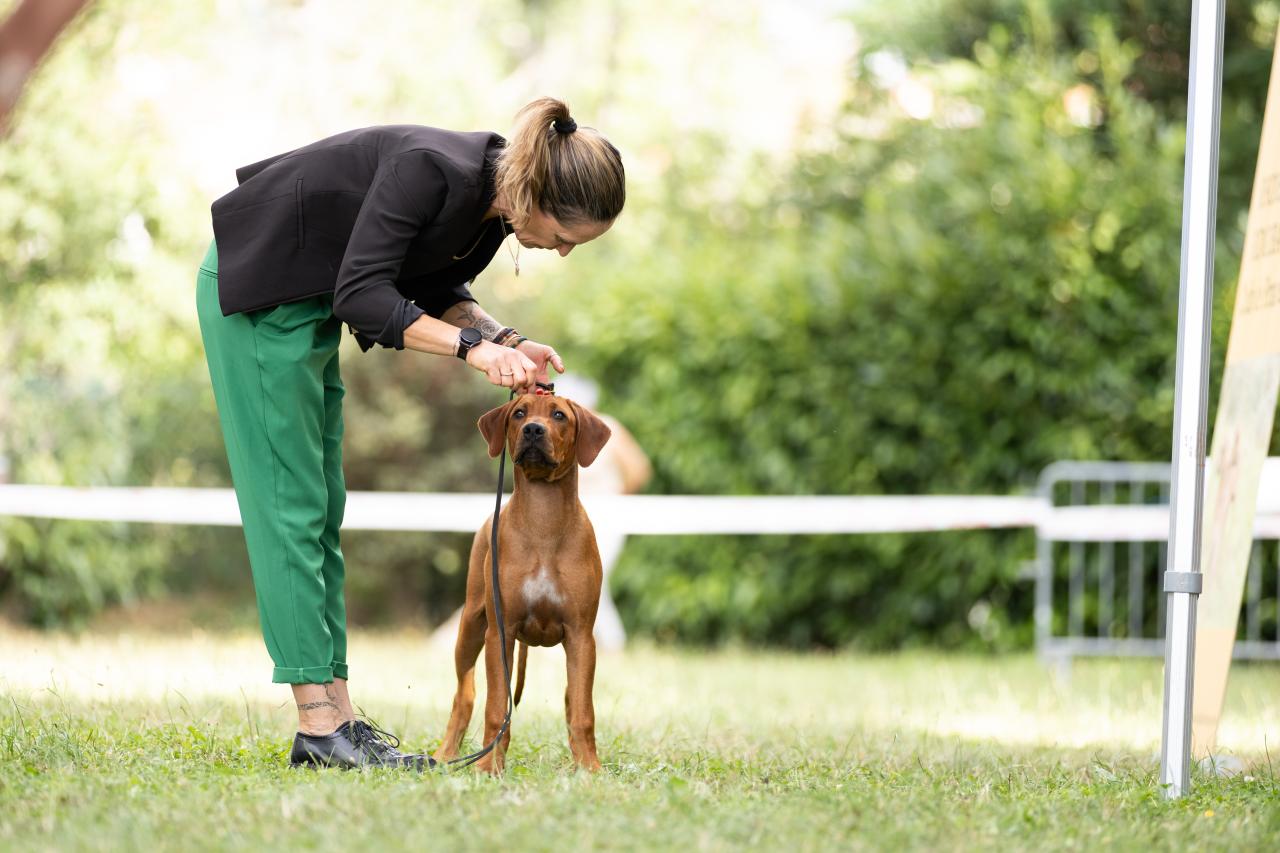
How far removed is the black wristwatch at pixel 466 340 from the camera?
3.73m

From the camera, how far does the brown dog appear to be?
13.2 ft

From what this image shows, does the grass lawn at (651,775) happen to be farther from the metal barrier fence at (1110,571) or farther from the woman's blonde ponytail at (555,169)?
the metal barrier fence at (1110,571)

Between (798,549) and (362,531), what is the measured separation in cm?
368

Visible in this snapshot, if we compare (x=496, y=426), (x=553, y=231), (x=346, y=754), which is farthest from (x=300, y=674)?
(x=553, y=231)

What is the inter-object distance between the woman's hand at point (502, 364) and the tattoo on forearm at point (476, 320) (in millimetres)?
459

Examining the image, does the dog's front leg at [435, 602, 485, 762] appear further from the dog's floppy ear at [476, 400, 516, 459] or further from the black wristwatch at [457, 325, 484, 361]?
the black wristwatch at [457, 325, 484, 361]

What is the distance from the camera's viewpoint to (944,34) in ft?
44.3

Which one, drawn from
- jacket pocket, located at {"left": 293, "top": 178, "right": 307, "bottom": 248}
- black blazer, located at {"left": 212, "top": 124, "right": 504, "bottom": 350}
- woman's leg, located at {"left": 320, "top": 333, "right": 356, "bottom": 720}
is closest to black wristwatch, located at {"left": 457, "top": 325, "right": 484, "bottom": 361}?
black blazer, located at {"left": 212, "top": 124, "right": 504, "bottom": 350}

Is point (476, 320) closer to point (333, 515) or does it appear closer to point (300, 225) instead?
point (300, 225)

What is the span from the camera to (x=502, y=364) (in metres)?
3.72

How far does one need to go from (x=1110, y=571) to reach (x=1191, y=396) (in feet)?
19.5

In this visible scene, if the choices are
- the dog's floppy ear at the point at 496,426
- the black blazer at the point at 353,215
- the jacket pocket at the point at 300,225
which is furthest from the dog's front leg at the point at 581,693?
the jacket pocket at the point at 300,225

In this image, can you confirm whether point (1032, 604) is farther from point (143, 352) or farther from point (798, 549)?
point (143, 352)

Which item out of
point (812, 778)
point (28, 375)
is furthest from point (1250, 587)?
point (28, 375)
